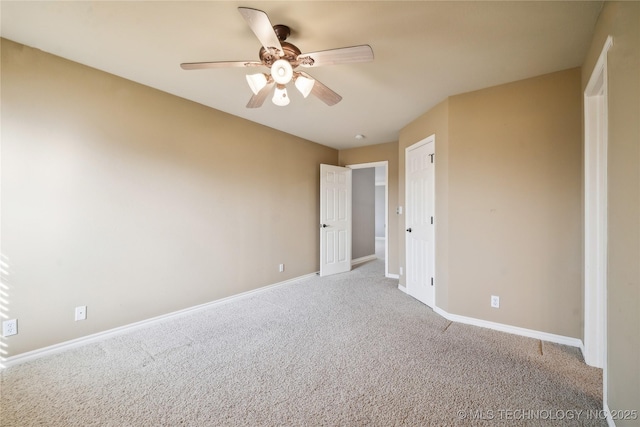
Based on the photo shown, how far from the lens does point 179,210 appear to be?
2.92m

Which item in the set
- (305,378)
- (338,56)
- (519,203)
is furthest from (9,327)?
(519,203)

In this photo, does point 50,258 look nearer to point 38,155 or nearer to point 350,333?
point 38,155

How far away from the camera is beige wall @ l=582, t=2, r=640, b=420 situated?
1.12 metres

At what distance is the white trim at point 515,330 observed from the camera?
90.4 inches

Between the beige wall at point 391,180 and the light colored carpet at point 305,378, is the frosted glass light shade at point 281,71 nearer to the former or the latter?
the light colored carpet at point 305,378

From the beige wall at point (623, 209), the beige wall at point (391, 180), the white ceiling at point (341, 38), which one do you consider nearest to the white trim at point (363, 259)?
the beige wall at point (391, 180)

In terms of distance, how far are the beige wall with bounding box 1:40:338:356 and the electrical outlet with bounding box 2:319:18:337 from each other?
31 millimetres

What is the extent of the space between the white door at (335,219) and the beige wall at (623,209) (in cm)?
363

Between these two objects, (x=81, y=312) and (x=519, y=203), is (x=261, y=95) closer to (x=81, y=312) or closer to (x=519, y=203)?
(x=81, y=312)

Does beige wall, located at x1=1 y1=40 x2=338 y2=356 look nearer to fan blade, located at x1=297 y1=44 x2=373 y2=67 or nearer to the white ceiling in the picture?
the white ceiling

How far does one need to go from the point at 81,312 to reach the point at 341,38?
314 centimetres

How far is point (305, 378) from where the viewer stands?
1.84 m

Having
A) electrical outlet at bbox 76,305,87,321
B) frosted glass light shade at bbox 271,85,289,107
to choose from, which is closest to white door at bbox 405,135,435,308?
frosted glass light shade at bbox 271,85,289,107

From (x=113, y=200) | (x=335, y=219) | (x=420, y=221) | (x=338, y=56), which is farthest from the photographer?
(x=335, y=219)
